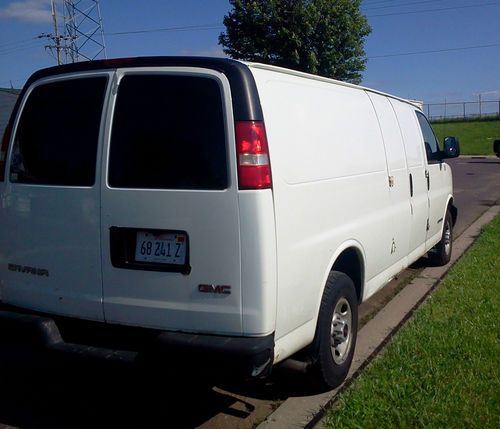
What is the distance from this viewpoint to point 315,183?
3.69 metres

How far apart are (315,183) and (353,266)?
41.3 inches

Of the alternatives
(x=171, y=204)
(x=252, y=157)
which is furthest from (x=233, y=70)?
(x=171, y=204)

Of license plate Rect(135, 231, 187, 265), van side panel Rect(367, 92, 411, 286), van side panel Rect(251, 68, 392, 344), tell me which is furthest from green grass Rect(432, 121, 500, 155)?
license plate Rect(135, 231, 187, 265)

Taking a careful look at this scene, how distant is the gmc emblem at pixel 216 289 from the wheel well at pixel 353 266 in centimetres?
130

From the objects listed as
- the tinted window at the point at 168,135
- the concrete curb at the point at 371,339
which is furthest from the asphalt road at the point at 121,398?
the tinted window at the point at 168,135

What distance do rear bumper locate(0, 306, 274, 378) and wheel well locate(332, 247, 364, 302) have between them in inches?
50.0

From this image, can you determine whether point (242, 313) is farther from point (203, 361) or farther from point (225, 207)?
A: point (225, 207)

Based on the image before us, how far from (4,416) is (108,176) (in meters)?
1.78

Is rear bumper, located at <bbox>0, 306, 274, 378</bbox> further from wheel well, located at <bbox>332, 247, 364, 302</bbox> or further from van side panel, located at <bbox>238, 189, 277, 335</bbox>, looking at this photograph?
wheel well, located at <bbox>332, 247, 364, 302</bbox>

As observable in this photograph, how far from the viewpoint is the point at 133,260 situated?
11.0 feet

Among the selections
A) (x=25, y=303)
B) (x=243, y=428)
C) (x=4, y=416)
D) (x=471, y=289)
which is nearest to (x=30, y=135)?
(x=25, y=303)

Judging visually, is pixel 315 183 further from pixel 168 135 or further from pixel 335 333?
pixel 335 333

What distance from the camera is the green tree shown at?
90.0 feet

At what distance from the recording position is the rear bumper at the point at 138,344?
10.1 ft
